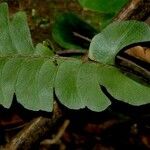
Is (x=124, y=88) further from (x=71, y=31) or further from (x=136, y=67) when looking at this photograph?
(x=71, y=31)

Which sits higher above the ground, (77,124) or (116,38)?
(116,38)

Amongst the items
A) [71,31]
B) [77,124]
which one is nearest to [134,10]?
[71,31]

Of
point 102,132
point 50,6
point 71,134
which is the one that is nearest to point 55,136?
point 71,134

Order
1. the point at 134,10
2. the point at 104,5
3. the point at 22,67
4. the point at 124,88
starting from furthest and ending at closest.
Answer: the point at 104,5 < the point at 134,10 < the point at 22,67 < the point at 124,88

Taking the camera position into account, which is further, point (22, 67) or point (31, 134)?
point (31, 134)

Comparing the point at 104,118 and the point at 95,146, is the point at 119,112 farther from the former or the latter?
the point at 95,146

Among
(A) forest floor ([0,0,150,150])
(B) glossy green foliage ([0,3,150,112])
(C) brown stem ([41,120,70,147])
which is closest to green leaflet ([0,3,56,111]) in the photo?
(B) glossy green foliage ([0,3,150,112])

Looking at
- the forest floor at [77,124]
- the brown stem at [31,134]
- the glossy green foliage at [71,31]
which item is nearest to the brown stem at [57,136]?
the forest floor at [77,124]
